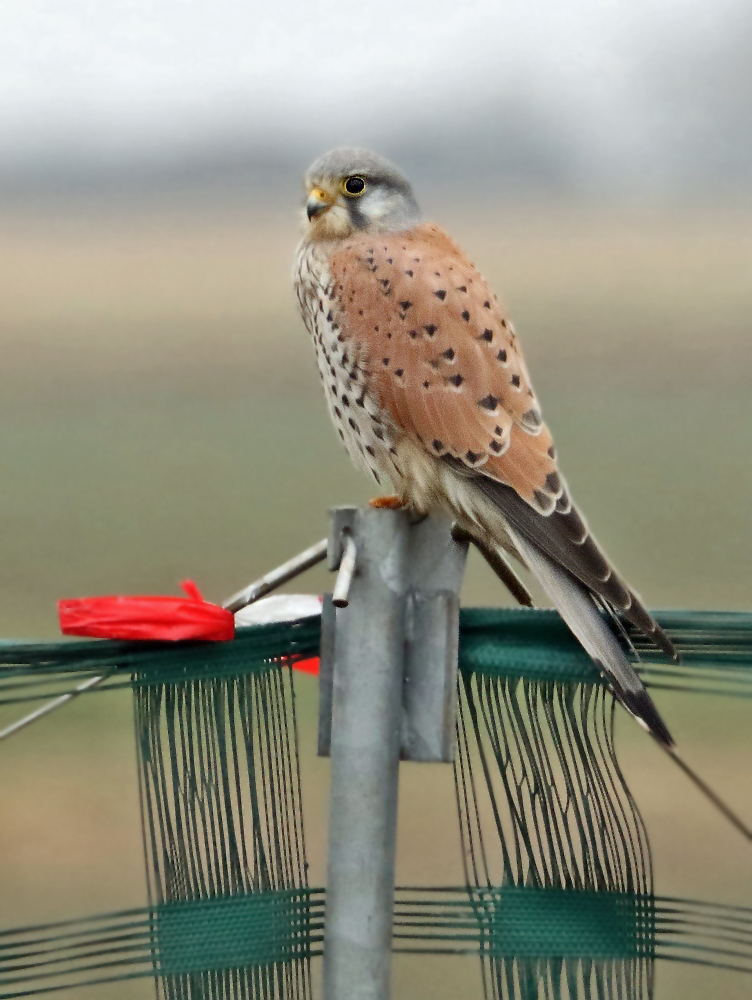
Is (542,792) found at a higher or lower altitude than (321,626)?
lower

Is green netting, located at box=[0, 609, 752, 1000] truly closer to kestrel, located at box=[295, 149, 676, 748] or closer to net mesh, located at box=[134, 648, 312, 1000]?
net mesh, located at box=[134, 648, 312, 1000]

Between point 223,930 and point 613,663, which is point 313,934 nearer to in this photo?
point 223,930

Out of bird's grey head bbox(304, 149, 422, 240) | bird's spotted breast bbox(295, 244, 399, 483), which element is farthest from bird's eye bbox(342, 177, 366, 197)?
bird's spotted breast bbox(295, 244, 399, 483)

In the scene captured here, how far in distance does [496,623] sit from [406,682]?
0.10 meters

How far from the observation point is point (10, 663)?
3.64 feet

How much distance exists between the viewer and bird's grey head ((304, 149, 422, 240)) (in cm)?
189

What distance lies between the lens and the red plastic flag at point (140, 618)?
1123 mm

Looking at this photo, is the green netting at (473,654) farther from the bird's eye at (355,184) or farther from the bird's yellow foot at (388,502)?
the bird's eye at (355,184)

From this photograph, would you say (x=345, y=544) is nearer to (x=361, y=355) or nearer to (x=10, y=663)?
(x=10, y=663)

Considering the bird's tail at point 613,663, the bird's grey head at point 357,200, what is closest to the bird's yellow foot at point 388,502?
the bird's grey head at point 357,200

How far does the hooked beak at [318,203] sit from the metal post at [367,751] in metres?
0.90

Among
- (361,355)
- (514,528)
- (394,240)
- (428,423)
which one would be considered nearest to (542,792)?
(514,528)

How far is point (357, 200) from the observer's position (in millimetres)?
1899

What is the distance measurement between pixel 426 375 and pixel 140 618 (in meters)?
0.64
